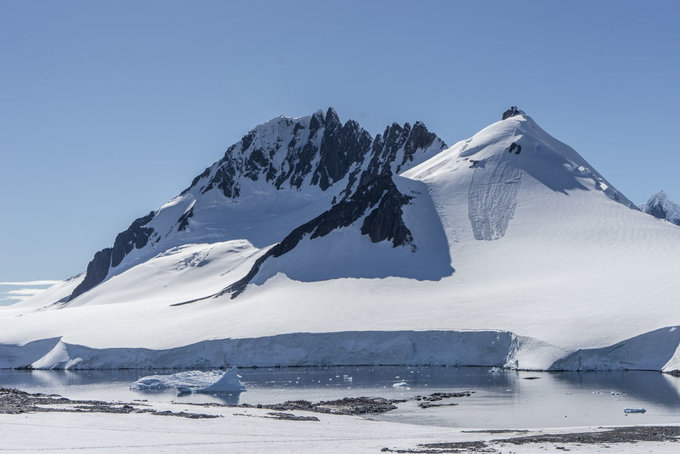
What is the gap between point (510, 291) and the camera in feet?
306

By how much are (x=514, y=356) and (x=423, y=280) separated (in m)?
27.5

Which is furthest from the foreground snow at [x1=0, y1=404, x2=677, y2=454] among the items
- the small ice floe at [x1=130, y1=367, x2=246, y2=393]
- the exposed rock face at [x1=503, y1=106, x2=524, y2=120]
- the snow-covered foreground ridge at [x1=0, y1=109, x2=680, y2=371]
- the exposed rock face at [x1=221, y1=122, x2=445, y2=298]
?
the exposed rock face at [x1=503, y1=106, x2=524, y2=120]

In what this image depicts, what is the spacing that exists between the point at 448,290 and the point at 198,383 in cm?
4020

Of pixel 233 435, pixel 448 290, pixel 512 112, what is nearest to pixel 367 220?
pixel 448 290

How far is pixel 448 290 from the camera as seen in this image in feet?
330

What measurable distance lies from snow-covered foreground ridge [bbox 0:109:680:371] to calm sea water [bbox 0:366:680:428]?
3.21 m

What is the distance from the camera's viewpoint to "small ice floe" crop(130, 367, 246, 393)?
6631 cm

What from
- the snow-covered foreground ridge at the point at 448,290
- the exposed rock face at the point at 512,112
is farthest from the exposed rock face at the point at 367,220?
the exposed rock face at the point at 512,112

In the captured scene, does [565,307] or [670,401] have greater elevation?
[565,307]

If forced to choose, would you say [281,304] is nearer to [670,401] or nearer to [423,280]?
[423,280]

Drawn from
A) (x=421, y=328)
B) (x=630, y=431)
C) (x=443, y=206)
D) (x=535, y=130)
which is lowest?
(x=630, y=431)

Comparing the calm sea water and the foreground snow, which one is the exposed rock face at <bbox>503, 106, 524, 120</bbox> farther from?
the foreground snow

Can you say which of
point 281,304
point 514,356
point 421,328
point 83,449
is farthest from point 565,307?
point 83,449

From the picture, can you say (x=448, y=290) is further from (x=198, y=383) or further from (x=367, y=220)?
(x=198, y=383)
